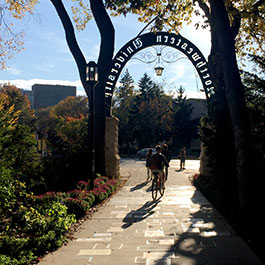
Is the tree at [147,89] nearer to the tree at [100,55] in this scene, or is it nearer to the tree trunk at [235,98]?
the tree at [100,55]

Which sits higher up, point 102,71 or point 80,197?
point 102,71

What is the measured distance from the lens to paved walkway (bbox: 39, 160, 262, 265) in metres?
5.84

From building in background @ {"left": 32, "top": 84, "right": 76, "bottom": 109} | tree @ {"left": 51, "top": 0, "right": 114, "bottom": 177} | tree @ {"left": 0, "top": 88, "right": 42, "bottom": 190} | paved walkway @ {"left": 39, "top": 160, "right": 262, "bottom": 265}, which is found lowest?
paved walkway @ {"left": 39, "top": 160, "right": 262, "bottom": 265}

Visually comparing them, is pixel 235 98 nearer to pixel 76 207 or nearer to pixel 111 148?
pixel 76 207

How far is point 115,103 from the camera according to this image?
202 feet

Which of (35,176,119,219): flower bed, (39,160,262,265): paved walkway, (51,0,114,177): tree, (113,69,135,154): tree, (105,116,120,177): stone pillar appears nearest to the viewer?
(39,160,262,265): paved walkway

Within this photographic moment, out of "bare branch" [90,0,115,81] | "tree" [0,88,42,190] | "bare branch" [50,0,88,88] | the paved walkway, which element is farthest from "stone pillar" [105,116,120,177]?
"tree" [0,88,42,190]

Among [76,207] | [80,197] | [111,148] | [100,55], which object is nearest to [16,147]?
[76,207]

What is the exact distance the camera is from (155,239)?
7145 mm

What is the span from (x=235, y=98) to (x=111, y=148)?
32.4ft

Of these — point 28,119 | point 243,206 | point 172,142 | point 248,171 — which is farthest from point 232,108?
point 172,142

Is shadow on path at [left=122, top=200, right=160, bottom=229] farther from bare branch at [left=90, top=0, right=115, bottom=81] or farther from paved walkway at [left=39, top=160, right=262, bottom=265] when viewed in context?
bare branch at [left=90, top=0, right=115, bottom=81]

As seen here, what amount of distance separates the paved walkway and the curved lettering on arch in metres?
8.06

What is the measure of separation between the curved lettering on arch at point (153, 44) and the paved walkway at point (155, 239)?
806cm
